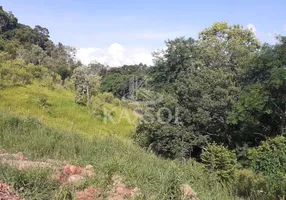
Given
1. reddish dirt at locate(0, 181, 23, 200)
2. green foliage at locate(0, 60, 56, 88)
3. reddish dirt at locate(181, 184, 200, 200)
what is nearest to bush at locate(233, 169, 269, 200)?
reddish dirt at locate(181, 184, 200, 200)

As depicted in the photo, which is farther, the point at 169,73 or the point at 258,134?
the point at 169,73

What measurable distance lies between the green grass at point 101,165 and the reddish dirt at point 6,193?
0.18 metres

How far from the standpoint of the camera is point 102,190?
3453 mm

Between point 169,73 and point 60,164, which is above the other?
point 169,73

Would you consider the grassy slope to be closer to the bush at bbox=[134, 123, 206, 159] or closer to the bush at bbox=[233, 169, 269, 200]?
the bush at bbox=[233, 169, 269, 200]

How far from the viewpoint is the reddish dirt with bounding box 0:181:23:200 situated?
106 inches

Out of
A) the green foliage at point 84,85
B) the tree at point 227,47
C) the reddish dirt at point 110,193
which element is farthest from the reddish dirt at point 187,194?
the green foliage at point 84,85

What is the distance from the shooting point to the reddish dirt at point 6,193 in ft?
8.84

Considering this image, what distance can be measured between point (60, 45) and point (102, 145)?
37492 millimetres

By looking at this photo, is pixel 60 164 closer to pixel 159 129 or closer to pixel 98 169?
pixel 98 169

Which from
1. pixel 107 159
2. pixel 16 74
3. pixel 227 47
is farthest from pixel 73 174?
pixel 227 47

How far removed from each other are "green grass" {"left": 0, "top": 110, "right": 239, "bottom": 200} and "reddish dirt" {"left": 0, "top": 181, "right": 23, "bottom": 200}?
18 cm

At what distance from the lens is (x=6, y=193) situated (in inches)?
109

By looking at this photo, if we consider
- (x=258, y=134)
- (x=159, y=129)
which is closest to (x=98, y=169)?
(x=159, y=129)
